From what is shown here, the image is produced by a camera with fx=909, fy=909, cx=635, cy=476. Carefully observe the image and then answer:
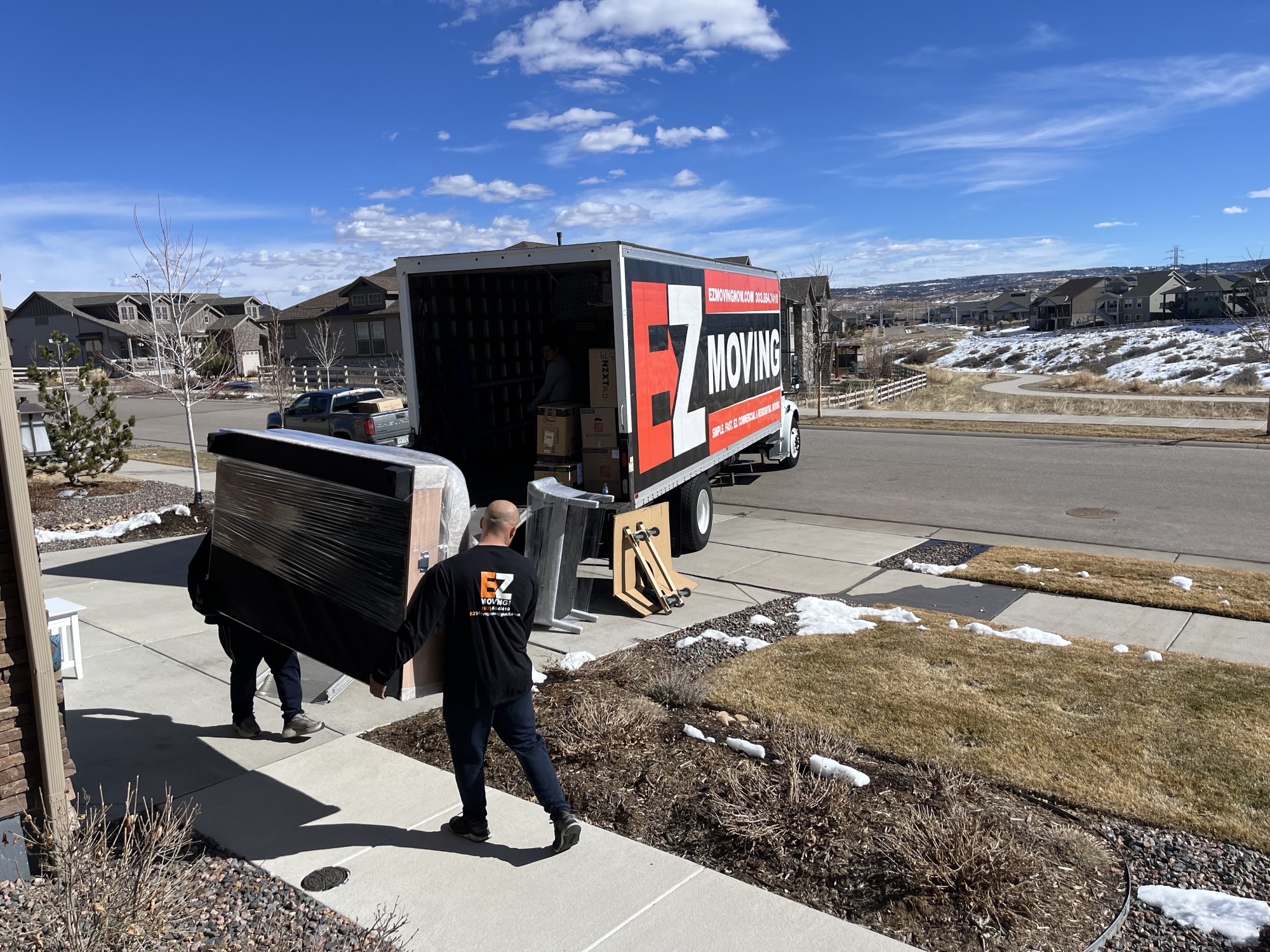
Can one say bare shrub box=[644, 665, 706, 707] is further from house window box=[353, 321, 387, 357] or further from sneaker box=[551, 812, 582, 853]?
house window box=[353, 321, 387, 357]

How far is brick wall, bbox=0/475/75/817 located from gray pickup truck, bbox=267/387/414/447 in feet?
52.1

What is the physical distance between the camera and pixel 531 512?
24.9 ft

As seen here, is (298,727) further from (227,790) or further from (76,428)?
(76,428)

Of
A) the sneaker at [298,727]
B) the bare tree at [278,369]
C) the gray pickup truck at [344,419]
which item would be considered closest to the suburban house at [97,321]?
the bare tree at [278,369]

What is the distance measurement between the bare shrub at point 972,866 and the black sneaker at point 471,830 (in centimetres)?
184

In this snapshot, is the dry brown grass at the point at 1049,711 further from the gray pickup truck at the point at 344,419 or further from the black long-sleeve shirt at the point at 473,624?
the gray pickup truck at the point at 344,419

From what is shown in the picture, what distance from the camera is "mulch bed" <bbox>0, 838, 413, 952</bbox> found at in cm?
348

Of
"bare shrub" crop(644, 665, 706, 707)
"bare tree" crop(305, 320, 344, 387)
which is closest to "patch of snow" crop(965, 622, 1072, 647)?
"bare shrub" crop(644, 665, 706, 707)

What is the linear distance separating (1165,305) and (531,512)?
11494 cm

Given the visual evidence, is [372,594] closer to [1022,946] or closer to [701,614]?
[1022,946]

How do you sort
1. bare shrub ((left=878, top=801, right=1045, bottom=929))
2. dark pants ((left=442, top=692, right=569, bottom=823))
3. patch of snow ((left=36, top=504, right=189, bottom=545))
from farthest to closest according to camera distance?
patch of snow ((left=36, top=504, right=189, bottom=545))
dark pants ((left=442, top=692, right=569, bottom=823))
bare shrub ((left=878, top=801, right=1045, bottom=929))

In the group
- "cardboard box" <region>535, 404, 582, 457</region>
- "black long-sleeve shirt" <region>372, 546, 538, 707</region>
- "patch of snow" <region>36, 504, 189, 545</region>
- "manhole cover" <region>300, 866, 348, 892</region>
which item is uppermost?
"cardboard box" <region>535, 404, 582, 457</region>

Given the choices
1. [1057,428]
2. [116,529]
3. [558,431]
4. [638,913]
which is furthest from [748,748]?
[1057,428]

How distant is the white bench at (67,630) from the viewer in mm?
6301
